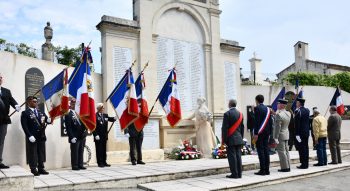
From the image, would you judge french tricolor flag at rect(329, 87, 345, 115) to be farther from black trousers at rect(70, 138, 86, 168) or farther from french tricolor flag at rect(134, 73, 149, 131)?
black trousers at rect(70, 138, 86, 168)

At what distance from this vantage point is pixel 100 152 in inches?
362

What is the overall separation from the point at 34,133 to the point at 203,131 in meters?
5.50

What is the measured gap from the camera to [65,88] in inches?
322

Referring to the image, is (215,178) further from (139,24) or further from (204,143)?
(139,24)

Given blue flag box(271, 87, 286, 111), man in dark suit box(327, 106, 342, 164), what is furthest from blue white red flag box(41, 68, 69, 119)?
man in dark suit box(327, 106, 342, 164)

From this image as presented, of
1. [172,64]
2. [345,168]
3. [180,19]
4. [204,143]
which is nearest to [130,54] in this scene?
[172,64]

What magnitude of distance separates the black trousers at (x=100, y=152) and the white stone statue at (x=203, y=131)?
140 inches

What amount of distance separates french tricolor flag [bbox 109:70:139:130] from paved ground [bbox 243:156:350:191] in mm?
3767

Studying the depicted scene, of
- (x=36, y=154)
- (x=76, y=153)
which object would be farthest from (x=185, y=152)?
(x=36, y=154)

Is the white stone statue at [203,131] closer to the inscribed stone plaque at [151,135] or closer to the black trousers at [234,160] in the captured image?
the inscribed stone plaque at [151,135]

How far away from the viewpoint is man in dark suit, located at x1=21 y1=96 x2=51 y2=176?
299 inches

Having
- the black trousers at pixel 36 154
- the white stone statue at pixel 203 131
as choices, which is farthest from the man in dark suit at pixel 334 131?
the black trousers at pixel 36 154

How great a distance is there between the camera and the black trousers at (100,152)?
30.0 feet

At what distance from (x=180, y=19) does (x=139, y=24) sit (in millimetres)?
1839
